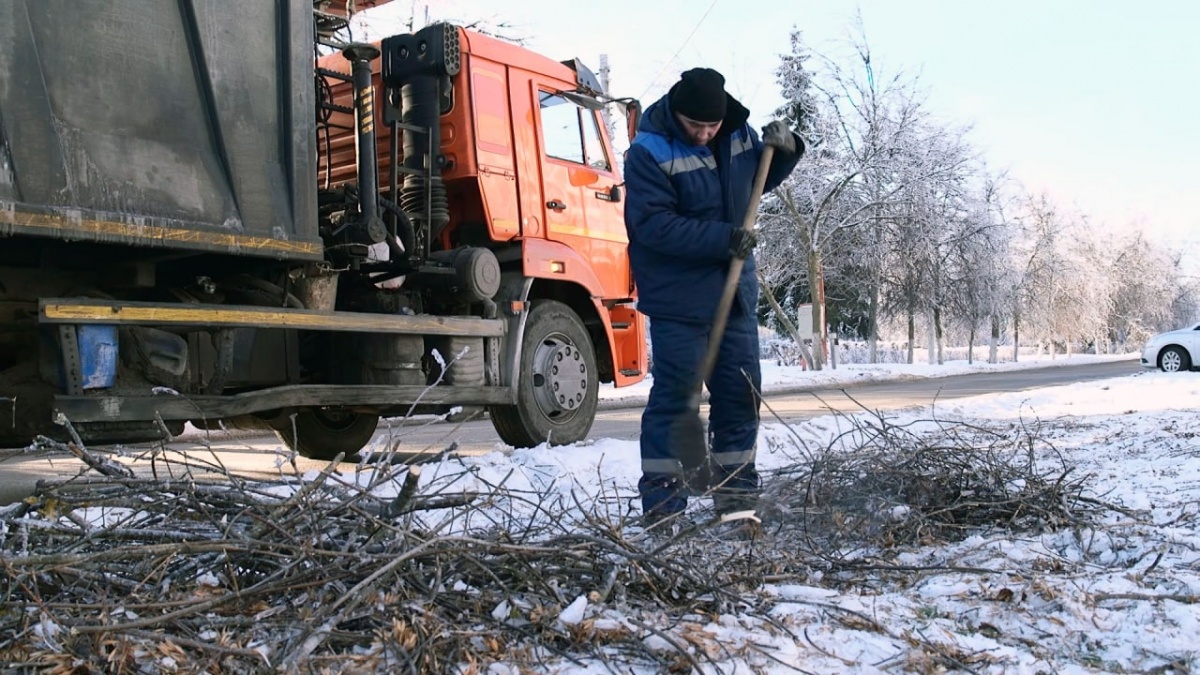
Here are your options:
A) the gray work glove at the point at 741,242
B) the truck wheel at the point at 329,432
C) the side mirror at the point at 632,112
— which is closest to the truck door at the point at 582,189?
the side mirror at the point at 632,112

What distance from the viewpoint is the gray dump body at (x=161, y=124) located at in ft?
13.2

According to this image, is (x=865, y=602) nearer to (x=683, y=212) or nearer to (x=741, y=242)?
(x=741, y=242)

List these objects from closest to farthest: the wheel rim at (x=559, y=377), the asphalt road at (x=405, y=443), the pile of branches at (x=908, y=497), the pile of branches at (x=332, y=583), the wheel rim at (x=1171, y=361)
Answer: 1. the pile of branches at (x=332, y=583)
2. the pile of branches at (x=908, y=497)
3. the asphalt road at (x=405, y=443)
4. the wheel rim at (x=559, y=377)
5. the wheel rim at (x=1171, y=361)

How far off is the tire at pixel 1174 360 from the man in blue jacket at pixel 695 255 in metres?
19.8

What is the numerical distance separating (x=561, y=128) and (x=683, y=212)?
3.63 meters

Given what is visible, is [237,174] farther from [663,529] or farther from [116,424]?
[663,529]

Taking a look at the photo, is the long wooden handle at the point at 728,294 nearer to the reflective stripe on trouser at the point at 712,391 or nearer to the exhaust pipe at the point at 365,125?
the reflective stripe on trouser at the point at 712,391

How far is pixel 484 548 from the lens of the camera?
2.29 metres

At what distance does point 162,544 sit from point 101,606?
23 cm

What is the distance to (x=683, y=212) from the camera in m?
4.04

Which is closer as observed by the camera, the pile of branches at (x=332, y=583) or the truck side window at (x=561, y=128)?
the pile of branches at (x=332, y=583)

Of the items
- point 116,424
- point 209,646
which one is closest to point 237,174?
point 116,424

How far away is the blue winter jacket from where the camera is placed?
3.88 meters

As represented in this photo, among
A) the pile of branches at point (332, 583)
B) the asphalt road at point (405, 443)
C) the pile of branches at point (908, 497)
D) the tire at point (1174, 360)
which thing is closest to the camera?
the pile of branches at point (332, 583)
